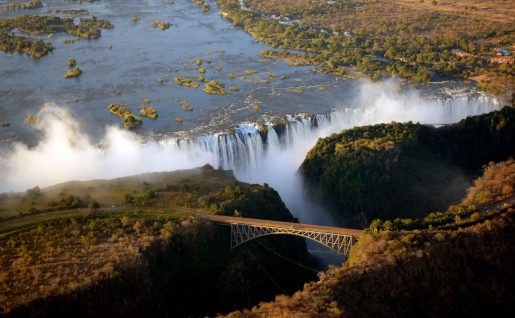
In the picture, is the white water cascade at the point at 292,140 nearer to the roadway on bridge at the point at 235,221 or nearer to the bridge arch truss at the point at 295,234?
the bridge arch truss at the point at 295,234

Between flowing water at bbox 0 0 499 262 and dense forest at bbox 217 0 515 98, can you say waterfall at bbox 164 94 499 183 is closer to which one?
flowing water at bbox 0 0 499 262

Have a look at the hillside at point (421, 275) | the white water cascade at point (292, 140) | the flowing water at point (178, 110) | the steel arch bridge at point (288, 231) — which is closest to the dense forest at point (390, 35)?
the flowing water at point (178, 110)

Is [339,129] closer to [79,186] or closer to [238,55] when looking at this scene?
[238,55]

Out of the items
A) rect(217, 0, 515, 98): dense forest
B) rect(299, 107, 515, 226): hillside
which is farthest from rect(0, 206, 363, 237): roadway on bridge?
rect(217, 0, 515, 98): dense forest

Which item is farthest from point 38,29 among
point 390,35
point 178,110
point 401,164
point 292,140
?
point 401,164

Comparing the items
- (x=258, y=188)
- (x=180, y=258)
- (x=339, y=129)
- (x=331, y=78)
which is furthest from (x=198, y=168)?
(x=331, y=78)

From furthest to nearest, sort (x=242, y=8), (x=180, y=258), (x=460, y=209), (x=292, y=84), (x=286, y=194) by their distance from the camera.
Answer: (x=242, y=8), (x=292, y=84), (x=286, y=194), (x=460, y=209), (x=180, y=258)
